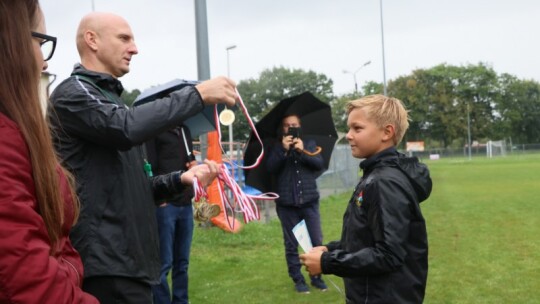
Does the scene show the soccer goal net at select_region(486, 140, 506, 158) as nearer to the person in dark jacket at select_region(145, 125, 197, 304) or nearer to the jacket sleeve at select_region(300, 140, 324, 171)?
the jacket sleeve at select_region(300, 140, 324, 171)

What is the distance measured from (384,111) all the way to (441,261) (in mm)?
5360

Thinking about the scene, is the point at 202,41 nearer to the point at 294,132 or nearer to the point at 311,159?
the point at 294,132

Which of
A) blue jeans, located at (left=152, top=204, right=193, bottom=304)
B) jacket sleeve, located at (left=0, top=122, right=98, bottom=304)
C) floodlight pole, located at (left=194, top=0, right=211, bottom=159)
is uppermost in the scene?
floodlight pole, located at (left=194, top=0, right=211, bottom=159)

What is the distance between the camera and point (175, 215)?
5.20 metres

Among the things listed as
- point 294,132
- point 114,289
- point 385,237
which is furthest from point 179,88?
point 294,132

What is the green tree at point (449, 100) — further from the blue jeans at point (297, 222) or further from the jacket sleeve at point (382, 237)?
the jacket sleeve at point (382, 237)

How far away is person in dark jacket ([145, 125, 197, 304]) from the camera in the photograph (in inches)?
202

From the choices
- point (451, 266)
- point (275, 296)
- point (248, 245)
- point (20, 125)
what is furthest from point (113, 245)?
point (248, 245)

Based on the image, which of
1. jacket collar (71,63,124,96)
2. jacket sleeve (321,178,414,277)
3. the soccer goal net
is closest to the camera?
jacket collar (71,63,124,96)

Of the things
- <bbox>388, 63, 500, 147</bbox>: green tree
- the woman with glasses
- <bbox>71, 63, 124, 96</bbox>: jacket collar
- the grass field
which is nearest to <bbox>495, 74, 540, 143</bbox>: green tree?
<bbox>388, 63, 500, 147</bbox>: green tree

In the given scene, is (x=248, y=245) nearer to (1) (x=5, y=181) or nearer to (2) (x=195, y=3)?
(2) (x=195, y=3)

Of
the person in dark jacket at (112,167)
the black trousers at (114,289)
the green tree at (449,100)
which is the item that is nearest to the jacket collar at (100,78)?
the person in dark jacket at (112,167)

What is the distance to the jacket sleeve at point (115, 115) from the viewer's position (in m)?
2.20

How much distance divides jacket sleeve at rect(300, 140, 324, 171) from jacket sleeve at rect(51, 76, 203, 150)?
4203 millimetres
